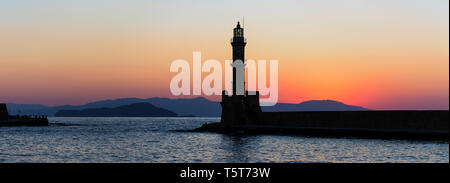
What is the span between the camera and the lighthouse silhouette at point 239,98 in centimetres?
6300

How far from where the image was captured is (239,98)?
213 feet

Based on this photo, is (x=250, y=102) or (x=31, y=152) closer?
(x=31, y=152)

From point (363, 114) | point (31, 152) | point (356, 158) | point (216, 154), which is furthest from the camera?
point (363, 114)

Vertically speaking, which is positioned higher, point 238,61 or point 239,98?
point 238,61

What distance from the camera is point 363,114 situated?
171 feet

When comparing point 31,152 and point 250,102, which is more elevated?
point 250,102

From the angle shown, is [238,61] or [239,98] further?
[239,98]

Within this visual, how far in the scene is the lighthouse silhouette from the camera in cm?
6300
